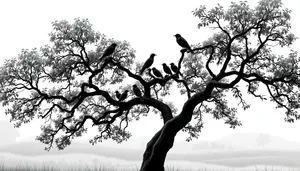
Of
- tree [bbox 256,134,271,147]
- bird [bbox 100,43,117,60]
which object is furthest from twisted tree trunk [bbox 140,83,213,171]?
tree [bbox 256,134,271,147]

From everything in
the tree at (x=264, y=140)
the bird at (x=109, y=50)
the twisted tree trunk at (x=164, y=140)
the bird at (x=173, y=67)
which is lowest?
the twisted tree trunk at (x=164, y=140)

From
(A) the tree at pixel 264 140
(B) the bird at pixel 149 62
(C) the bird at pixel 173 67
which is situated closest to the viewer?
(B) the bird at pixel 149 62

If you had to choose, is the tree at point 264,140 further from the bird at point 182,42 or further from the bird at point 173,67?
the bird at point 182,42

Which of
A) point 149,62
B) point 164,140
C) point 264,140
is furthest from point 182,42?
point 264,140

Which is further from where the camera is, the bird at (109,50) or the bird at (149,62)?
the bird at (149,62)

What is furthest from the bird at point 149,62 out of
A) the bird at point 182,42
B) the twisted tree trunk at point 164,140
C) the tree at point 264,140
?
the tree at point 264,140

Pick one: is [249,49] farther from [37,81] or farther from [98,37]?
[37,81]

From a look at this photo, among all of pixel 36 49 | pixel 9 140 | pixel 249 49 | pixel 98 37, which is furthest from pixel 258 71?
pixel 9 140

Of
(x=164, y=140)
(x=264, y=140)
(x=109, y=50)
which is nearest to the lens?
(x=164, y=140)

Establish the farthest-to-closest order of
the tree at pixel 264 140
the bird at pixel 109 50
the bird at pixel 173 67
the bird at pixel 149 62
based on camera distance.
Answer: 1. the tree at pixel 264 140
2. the bird at pixel 173 67
3. the bird at pixel 149 62
4. the bird at pixel 109 50

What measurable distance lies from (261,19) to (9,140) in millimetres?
123208

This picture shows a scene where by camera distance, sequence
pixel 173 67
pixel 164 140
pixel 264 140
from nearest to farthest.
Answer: pixel 164 140 → pixel 173 67 → pixel 264 140

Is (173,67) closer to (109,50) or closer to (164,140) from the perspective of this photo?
(109,50)

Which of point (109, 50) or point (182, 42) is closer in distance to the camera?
point (182, 42)
